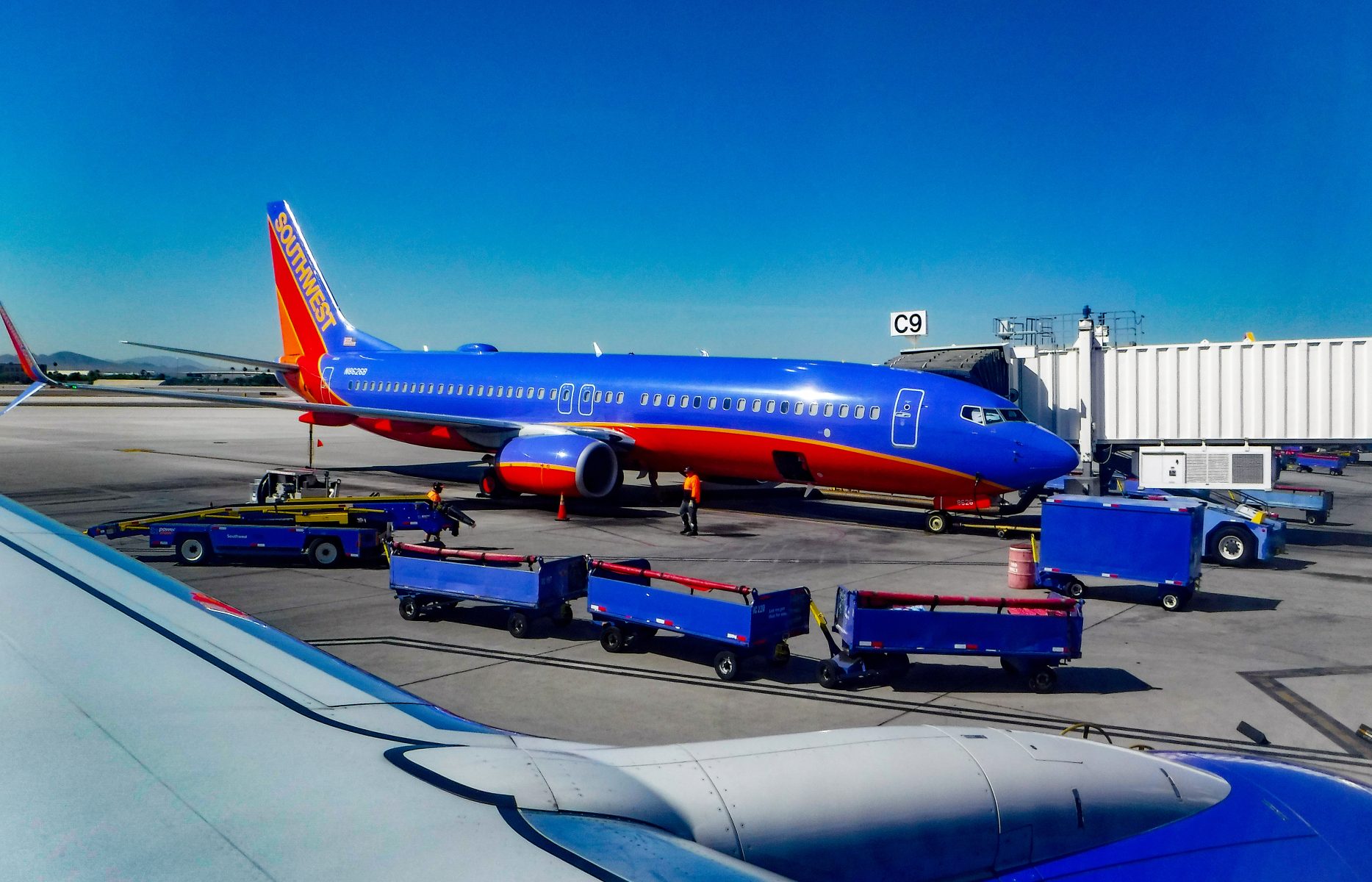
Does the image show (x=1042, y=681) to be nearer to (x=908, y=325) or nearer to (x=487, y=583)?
(x=487, y=583)

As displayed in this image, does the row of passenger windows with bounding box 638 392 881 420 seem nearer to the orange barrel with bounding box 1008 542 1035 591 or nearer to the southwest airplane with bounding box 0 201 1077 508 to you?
the southwest airplane with bounding box 0 201 1077 508

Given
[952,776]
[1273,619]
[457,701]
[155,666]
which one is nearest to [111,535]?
[457,701]

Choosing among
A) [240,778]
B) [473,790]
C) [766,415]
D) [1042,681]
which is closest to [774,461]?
[766,415]

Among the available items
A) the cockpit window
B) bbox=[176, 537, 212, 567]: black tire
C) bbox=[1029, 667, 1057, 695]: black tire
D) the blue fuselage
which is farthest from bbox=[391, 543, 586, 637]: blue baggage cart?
the cockpit window

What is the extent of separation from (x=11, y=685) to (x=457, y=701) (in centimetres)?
671

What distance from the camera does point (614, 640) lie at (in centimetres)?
1209

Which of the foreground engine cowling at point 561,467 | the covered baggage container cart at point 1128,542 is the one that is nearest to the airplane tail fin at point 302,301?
the foreground engine cowling at point 561,467

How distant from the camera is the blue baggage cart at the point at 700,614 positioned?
36.1ft

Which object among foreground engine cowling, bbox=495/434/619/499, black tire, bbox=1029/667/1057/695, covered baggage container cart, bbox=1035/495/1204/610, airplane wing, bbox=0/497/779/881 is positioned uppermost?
foreground engine cowling, bbox=495/434/619/499

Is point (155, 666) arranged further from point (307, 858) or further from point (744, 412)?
point (744, 412)

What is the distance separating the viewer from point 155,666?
3965 mm

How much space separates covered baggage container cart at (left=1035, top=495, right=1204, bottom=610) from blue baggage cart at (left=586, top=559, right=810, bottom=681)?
5656 millimetres

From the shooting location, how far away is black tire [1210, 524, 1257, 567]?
1881cm

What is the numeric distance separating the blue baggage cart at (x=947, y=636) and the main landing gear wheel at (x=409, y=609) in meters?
6.11
